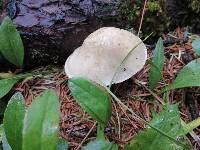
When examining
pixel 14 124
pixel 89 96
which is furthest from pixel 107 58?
pixel 14 124

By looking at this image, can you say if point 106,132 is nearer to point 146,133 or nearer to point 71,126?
point 71,126

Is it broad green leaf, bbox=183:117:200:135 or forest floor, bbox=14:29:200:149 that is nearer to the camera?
broad green leaf, bbox=183:117:200:135

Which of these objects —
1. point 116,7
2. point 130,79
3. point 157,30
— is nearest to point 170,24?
point 157,30

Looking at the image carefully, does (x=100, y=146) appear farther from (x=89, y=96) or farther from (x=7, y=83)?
(x=7, y=83)

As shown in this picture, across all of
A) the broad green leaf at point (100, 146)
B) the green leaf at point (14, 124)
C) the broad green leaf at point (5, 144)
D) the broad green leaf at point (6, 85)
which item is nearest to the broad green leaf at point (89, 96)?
the broad green leaf at point (100, 146)

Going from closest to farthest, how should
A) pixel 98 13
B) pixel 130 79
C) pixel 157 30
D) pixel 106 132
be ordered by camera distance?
pixel 106 132 < pixel 130 79 < pixel 98 13 < pixel 157 30

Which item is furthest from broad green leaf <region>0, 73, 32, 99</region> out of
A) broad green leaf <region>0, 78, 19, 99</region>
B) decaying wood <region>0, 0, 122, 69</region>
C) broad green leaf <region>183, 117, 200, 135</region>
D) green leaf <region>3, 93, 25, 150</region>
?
broad green leaf <region>183, 117, 200, 135</region>

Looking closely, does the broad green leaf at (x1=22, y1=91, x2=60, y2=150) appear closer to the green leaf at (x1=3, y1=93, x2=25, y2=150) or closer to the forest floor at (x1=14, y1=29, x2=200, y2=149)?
the green leaf at (x1=3, y1=93, x2=25, y2=150)
